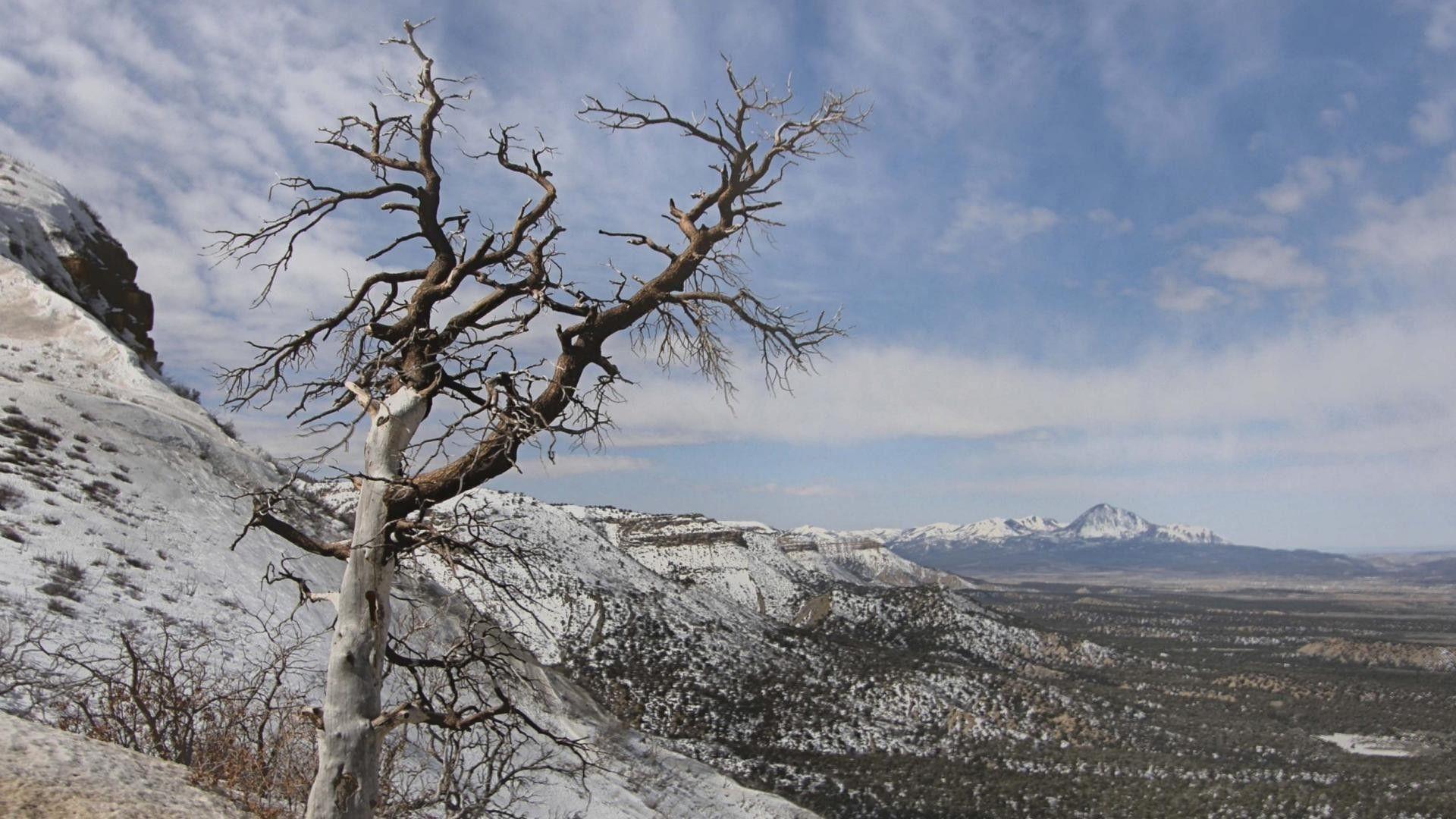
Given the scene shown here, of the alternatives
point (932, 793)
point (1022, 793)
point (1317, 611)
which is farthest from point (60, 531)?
point (1317, 611)

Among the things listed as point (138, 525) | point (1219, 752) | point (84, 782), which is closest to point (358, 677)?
point (84, 782)

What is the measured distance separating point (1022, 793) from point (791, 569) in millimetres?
41100

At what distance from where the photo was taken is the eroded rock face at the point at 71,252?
27.1m

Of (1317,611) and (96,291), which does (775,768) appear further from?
(1317,611)

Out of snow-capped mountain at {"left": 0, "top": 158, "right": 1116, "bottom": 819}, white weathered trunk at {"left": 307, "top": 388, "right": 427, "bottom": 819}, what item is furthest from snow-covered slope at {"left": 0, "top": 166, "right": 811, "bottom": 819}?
white weathered trunk at {"left": 307, "top": 388, "right": 427, "bottom": 819}

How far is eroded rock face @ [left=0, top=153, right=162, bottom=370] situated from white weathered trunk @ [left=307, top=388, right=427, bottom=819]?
3024 cm

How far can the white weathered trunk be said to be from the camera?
10.7 feet

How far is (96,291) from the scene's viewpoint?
97.8 feet

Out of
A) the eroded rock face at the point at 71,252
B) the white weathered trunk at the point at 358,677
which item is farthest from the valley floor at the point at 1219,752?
the eroded rock face at the point at 71,252

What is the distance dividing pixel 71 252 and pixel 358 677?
117ft

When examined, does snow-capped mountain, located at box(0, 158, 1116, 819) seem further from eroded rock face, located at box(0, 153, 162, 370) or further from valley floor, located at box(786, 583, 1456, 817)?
valley floor, located at box(786, 583, 1456, 817)

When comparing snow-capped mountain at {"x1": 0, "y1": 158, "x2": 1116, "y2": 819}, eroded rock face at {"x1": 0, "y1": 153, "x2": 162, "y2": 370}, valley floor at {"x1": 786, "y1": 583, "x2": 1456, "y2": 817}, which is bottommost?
valley floor at {"x1": 786, "y1": 583, "x2": 1456, "y2": 817}

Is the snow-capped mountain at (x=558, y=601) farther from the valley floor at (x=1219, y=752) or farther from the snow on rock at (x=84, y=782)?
the snow on rock at (x=84, y=782)

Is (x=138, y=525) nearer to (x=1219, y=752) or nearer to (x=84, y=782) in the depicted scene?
(x=84, y=782)
